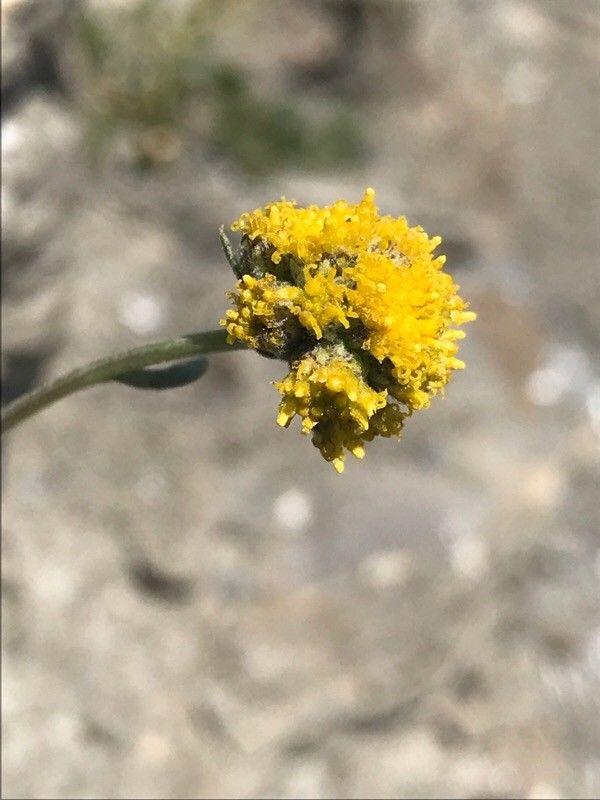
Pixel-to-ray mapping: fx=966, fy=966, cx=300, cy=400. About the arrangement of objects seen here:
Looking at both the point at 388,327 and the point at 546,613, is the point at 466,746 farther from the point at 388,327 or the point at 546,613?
the point at 388,327

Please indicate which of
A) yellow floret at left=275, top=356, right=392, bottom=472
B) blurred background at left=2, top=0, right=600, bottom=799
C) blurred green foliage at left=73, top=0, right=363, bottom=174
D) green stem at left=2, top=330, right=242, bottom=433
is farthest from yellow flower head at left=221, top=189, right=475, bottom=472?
blurred green foliage at left=73, top=0, right=363, bottom=174

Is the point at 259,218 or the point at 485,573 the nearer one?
the point at 259,218

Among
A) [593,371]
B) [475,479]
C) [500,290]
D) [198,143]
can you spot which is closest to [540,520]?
[475,479]

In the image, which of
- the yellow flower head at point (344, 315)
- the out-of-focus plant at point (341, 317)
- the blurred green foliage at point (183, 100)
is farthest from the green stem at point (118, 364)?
the blurred green foliage at point (183, 100)

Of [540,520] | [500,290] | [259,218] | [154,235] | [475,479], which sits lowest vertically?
[259,218]

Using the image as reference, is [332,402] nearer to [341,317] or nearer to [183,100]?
[341,317]

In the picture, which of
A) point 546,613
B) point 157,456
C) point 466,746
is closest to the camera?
point 466,746

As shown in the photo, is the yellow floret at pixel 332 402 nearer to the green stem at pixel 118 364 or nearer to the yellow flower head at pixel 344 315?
the yellow flower head at pixel 344 315
